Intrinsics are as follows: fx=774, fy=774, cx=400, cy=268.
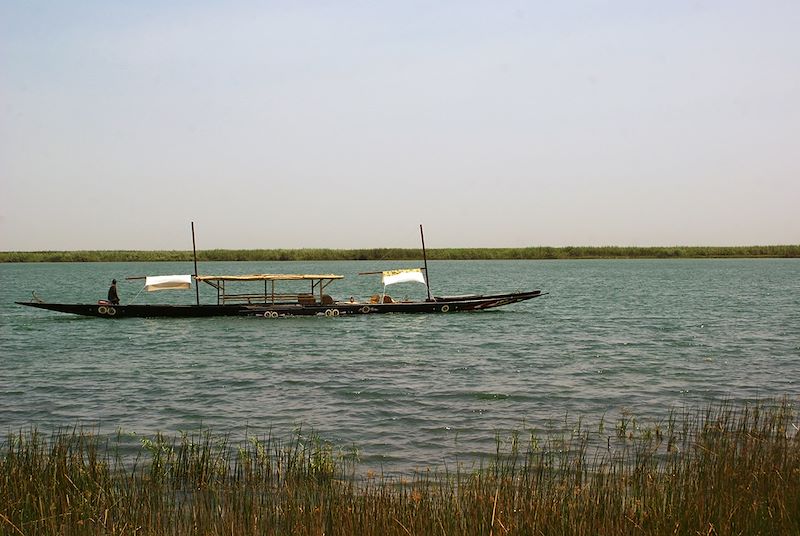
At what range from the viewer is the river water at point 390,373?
1553 cm

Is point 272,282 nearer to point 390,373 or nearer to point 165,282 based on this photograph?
point 165,282

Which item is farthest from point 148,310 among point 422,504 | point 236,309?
point 422,504

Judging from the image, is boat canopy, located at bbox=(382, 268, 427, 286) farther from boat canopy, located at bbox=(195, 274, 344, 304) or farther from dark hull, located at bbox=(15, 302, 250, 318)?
dark hull, located at bbox=(15, 302, 250, 318)

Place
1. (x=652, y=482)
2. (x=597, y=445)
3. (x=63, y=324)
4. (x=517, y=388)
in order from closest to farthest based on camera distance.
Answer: (x=652, y=482) → (x=597, y=445) → (x=517, y=388) → (x=63, y=324)

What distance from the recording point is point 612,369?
74.1 ft

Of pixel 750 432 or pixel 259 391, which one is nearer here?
pixel 750 432

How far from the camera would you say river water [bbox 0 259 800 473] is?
15531 mm

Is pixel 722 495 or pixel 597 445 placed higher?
pixel 722 495

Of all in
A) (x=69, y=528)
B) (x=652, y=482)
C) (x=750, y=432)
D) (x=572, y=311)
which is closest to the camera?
(x=69, y=528)

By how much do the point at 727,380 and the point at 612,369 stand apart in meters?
3.25

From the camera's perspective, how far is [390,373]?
74.6 feet

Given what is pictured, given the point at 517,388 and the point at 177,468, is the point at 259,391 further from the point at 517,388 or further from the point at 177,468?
the point at 177,468

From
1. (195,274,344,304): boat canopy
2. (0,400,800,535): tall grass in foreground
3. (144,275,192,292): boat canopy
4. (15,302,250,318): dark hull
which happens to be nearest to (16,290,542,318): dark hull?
(15,302,250,318): dark hull

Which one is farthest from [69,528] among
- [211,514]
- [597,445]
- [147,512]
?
[597,445]
